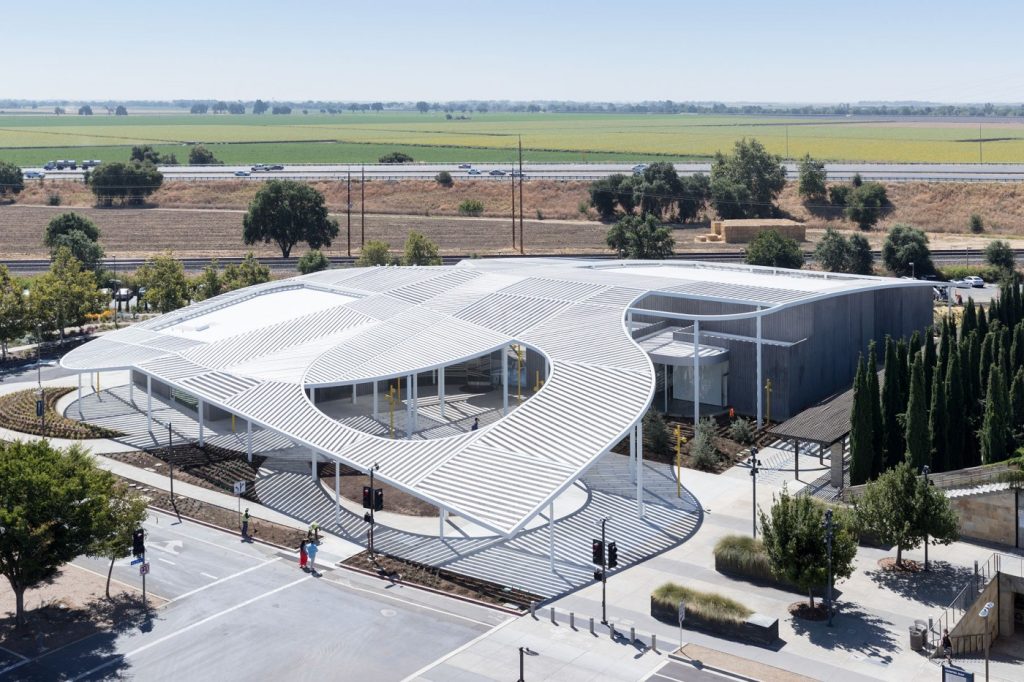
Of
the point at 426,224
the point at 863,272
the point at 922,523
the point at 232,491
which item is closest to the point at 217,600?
the point at 232,491

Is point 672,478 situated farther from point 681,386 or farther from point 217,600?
point 217,600

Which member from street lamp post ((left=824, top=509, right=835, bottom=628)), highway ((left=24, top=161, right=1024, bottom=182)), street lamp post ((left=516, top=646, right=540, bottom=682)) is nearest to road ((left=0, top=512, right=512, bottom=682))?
street lamp post ((left=516, top=646, right=540, bottom=682))

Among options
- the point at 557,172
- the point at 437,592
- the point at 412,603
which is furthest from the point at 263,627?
the point at 557,172

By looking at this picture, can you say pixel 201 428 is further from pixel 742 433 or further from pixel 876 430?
pixel 876 430

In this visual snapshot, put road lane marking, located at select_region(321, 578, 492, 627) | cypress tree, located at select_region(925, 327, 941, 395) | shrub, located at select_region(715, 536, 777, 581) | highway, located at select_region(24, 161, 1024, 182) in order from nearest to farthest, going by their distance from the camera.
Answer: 1. road lane marking, located at select_region(321, 578, 492, 627)
2. shrub, located at select_region(715, 536, 777, 581)
3. cypress tree, located at select_region(925, 327, 941, 395)
4. highway, located at select_region(24, 161, 1024, 182)

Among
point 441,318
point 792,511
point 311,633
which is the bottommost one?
point 311,633

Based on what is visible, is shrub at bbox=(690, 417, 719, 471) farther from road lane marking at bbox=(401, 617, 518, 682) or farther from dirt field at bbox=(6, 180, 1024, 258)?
dirt field at bbox=(6, 180, 1024, 258)
